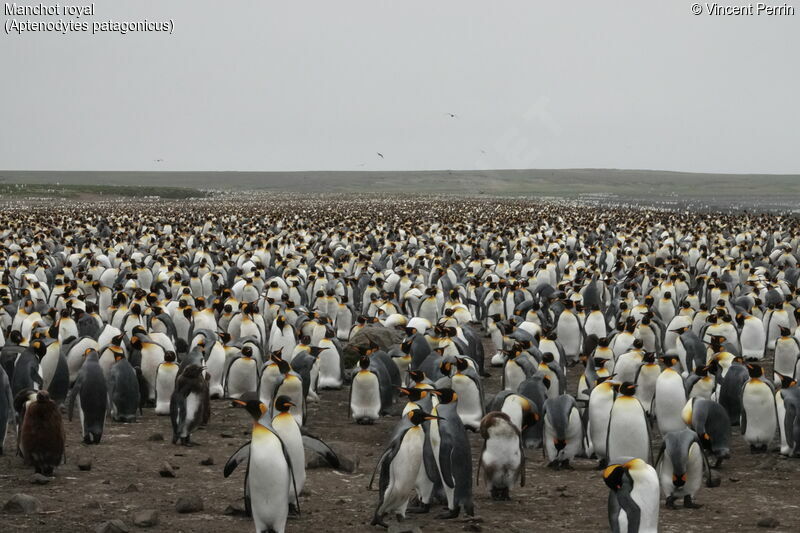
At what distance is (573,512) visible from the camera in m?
6.19

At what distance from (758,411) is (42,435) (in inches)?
239

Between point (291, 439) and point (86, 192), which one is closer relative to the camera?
point (291, 439)

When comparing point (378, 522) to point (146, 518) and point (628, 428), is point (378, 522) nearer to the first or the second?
point (146, 518)

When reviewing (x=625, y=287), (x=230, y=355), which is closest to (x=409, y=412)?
(x=230, y=355)

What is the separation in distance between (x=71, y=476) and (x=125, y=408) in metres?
1.89

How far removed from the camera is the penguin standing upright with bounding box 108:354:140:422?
838 cm

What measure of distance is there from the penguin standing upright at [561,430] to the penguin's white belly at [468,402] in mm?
802

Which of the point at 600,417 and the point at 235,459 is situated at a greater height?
the point at 235,459

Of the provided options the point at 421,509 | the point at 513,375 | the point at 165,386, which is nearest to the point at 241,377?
the point at 165,386

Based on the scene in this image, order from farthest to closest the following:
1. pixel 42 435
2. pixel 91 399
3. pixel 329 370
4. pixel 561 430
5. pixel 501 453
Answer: pixel 329 370 < pixel 91 399 < pixel 561 430 < pixel 42 435 < pixel 501 453

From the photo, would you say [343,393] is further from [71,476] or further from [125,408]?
[71,476]

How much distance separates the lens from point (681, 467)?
19.9ft

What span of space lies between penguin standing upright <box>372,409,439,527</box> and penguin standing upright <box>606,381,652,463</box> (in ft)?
5.72

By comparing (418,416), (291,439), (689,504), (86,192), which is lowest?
(689,504)
